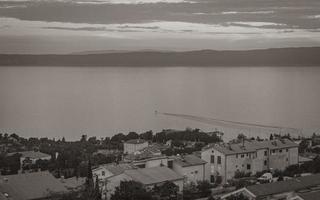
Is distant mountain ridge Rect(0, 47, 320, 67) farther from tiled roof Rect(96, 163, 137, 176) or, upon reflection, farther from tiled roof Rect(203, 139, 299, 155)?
tiled roof Rect(203, 139, 299, 155)

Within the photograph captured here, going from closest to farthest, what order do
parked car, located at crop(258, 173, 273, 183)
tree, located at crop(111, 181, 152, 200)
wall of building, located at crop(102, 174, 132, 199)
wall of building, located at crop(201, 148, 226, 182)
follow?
tree, located at crop(111, 181, 152, 200) → wall of building, located at crop(102, 174, 132, 199) → parked car, located at crop(258, 173, 273, 183) → wall of building, located at crop(201, 148, 226, 182)

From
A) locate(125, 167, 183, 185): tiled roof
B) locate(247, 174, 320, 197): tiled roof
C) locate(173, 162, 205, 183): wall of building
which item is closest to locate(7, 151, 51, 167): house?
locate(125, 167, 183, 185): tiled roof

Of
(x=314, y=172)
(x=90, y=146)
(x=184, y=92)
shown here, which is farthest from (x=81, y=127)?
(x=314, y=172)

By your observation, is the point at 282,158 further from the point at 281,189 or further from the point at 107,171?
the point at 107,171

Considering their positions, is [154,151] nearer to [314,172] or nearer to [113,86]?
[113,86]

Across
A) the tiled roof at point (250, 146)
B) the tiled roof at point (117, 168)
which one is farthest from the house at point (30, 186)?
the tiled roof at point (250, 146)

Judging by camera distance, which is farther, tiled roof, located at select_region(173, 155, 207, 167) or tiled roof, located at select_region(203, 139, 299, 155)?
tiled roof, located at select_region(203, 139, 299, 155)
